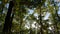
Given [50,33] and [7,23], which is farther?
[50,33]

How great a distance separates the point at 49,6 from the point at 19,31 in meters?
4.74

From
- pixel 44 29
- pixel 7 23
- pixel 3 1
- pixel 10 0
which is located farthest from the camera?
pixel 44 29

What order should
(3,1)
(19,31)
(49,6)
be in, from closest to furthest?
(3,1)
(49,6)
(19,31)

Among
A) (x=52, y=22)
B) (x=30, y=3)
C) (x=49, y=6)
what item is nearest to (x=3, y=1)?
(x=30, y=3)

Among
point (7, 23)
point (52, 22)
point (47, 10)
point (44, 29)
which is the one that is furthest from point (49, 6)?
point (7, 23)

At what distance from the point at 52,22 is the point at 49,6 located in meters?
3.67

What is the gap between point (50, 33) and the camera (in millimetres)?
17047

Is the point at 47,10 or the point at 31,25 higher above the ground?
the point at 47,10

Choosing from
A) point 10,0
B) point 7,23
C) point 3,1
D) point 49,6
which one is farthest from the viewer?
point 49,6

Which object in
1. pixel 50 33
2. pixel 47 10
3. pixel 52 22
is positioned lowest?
pixel 50 33

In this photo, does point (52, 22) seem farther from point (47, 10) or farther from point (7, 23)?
point (7, 23)

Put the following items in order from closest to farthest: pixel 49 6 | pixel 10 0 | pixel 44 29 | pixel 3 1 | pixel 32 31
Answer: pixel 10 0 < pixel 3 1 < pixel 49 6 < pixel 44 29 < pixel 32 31

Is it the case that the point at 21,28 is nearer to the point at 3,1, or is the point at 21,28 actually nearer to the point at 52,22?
the point at 52,22

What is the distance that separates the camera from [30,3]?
1028 cm
